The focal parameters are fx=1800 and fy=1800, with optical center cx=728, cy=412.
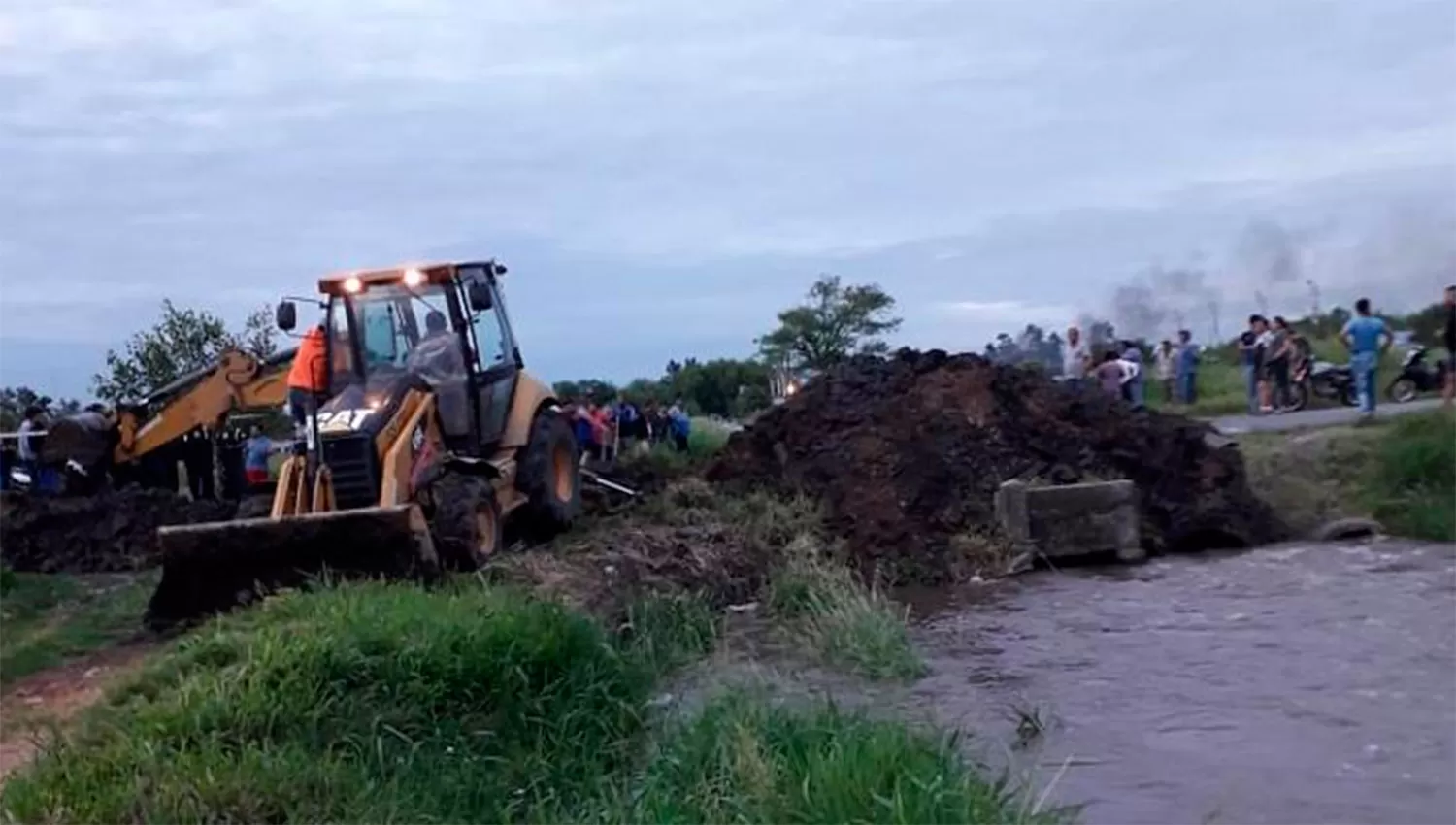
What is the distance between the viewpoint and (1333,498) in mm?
18000

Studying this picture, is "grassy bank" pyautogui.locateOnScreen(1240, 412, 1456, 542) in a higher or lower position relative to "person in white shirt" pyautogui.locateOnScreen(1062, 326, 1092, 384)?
lower

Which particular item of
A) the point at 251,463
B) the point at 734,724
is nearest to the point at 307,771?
the point at 734,724

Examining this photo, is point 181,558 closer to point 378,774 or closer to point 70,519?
point 378,774

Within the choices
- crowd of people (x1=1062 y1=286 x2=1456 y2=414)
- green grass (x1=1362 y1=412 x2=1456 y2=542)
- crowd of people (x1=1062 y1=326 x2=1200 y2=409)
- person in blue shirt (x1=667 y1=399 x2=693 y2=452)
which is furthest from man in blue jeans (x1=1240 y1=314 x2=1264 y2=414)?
person in blue shirt (x1=667 y1=399 x2=693 y2=452)

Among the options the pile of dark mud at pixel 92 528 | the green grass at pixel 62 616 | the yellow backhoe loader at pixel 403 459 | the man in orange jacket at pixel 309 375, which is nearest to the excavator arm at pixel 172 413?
the pile of dark mud at pixel 92 528

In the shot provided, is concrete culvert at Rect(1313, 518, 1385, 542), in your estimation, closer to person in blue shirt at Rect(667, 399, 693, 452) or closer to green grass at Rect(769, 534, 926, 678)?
green grass at Rect(769, 534, 926, 678)

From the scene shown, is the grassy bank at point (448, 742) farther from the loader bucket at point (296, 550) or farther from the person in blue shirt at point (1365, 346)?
the person in blue shirt at point (1365, 346)

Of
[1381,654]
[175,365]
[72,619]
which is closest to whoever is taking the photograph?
[1381,654]

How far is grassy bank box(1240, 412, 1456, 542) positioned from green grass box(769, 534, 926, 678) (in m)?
5.38

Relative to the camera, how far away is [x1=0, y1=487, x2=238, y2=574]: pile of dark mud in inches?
756

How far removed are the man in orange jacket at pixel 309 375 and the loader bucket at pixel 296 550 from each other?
8.21 ft

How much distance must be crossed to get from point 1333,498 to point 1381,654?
709 cm

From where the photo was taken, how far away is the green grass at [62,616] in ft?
42.7

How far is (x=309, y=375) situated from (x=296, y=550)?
3.16 meters
